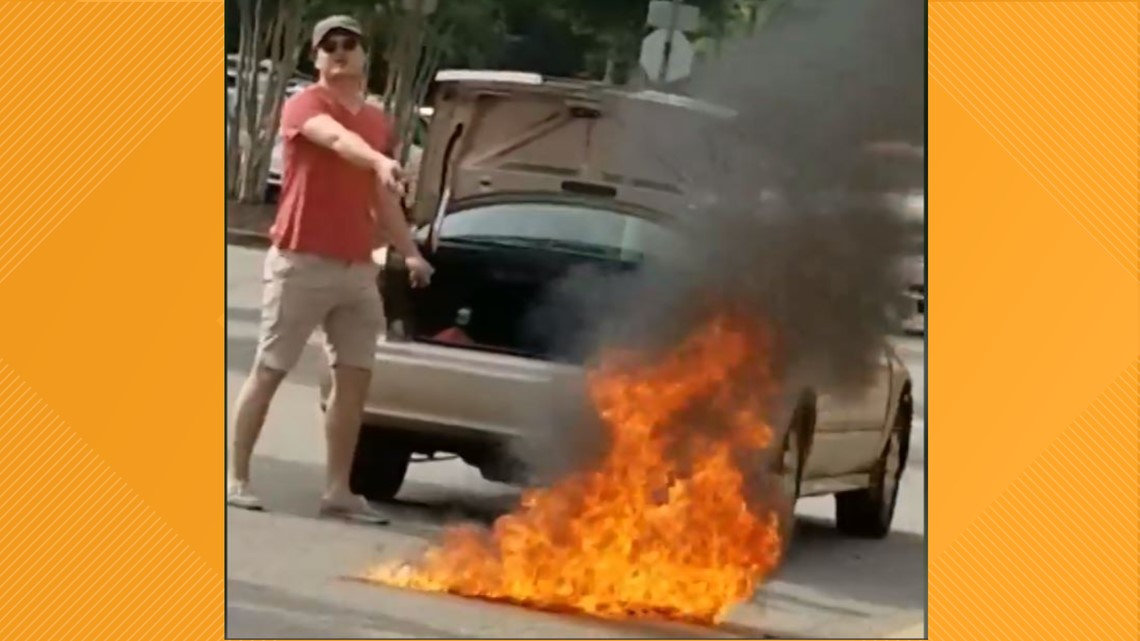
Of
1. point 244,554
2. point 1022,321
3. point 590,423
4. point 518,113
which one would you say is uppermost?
point 518,113

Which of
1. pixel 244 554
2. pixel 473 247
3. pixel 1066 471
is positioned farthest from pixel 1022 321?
pixel 244 554

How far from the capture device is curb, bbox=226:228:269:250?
4.38 metres

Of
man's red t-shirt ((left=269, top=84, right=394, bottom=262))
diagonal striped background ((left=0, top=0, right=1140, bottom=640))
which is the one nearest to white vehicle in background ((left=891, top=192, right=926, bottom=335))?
diagonal striped background ((left=0, top=0, right=1140, bottom=640))

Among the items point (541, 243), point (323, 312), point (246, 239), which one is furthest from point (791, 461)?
point (246, 239)

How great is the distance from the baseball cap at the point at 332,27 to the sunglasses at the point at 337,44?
0.05 ft

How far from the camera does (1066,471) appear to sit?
15.1ft

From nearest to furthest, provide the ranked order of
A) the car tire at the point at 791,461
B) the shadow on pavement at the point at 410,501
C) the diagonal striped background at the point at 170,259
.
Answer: the diagonal striped background at the point at 170,259 < the shadow on pavement at the point at 410,501 < the car tire at the point at 791,461

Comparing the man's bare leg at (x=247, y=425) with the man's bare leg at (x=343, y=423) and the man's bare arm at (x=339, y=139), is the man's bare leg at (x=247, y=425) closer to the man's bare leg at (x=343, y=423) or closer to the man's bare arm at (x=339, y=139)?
the man's bare leg at (x=343, y=423)

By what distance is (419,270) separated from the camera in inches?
175

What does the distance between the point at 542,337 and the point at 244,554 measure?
935mm

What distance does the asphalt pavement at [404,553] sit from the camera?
4383 mm

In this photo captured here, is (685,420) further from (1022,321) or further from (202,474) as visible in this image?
(202,474)

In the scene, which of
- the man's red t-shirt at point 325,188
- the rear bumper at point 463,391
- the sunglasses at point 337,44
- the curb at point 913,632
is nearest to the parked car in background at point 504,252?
the rear bumper at point 463,391

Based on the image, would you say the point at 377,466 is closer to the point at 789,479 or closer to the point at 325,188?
the point at 325,188
